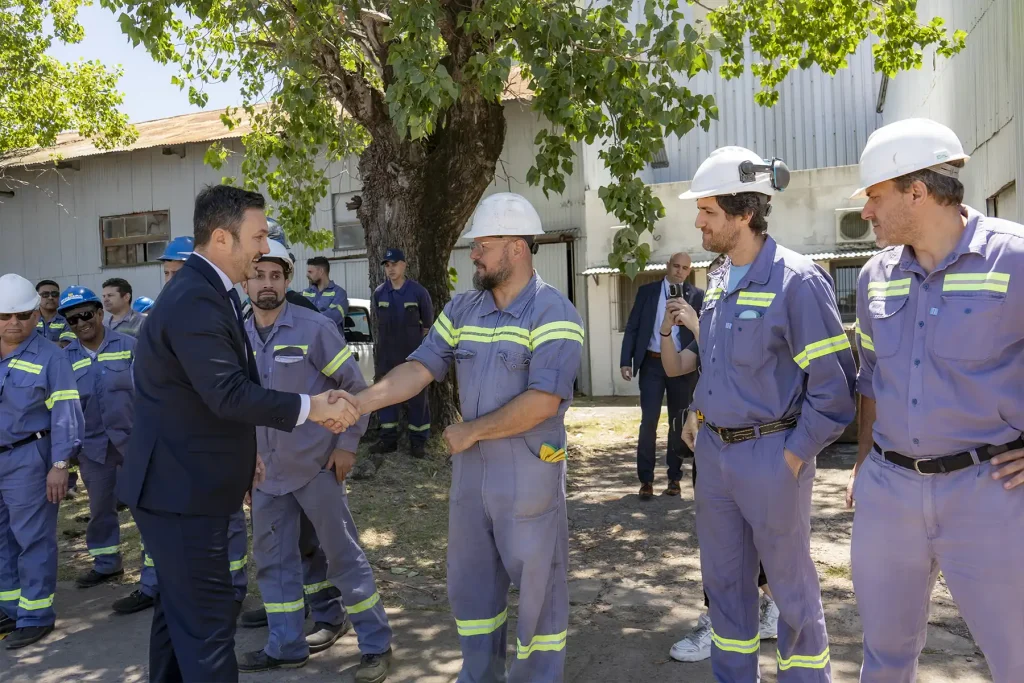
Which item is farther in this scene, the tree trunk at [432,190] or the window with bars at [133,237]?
the window with bars at [133,237]

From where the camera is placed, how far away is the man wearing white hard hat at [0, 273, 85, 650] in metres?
5.42

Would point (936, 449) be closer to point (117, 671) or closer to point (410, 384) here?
point (410, 384)

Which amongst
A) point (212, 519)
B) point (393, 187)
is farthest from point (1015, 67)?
point (212, 519)

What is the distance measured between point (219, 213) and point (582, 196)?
1469 centimetres

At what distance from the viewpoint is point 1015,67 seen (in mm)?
8070

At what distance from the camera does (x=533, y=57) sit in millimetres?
7043

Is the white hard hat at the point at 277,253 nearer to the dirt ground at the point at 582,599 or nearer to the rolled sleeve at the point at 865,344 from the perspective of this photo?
the dirt ground at the point at 582,599

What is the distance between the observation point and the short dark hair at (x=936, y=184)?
2969 millimetres

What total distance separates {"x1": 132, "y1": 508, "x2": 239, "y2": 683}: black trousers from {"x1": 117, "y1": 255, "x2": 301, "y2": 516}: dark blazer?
0.07 meters

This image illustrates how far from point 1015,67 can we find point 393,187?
591 centimetres

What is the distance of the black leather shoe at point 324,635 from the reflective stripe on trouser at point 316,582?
0.03 metres

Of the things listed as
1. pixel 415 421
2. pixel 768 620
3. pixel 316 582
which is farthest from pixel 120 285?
pixel 768 620

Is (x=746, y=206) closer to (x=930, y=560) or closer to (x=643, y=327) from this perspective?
(x=930, y=560)

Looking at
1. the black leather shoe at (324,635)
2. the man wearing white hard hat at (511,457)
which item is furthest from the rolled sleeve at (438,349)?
the black leather shoe at (324,635)
